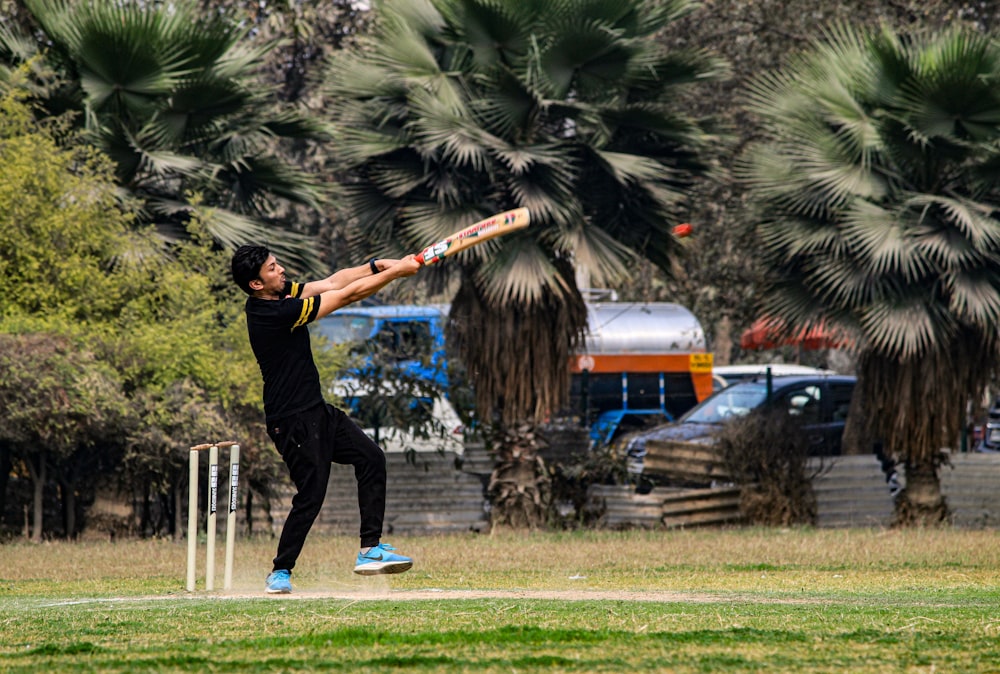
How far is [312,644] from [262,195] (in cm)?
1201

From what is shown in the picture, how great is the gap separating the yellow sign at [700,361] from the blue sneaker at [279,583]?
19.4 metres

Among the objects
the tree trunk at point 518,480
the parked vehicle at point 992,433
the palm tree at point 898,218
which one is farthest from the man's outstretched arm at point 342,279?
the parked vehicle at point 992,433

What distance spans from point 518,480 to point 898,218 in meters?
5.44

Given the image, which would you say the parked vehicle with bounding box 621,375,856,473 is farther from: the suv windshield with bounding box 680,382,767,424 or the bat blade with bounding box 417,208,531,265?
the bat blade with bounding box 417,208,531,265

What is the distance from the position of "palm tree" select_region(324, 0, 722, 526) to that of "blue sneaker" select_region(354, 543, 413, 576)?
26.7 ft

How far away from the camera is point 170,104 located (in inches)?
639

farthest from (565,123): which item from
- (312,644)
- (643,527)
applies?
(312,644)

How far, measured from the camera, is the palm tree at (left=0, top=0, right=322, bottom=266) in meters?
15.5

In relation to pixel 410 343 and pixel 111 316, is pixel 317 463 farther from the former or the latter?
pixel 410 343

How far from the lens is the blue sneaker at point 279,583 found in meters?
8.08

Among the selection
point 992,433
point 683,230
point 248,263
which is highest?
point 683,230

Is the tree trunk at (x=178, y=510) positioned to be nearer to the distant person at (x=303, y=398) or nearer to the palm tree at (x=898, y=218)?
A: the palm tree at (x=898, y=218)

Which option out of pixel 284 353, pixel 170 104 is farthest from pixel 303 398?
pixel 170 104

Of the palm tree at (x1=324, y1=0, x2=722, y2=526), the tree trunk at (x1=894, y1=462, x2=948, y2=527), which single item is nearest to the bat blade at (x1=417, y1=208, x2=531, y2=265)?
the palm tree at (x1=324, y1=0, x2=722, y2=526)
